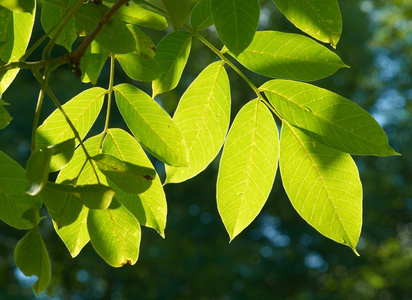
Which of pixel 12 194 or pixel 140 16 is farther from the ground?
pixel 140 16

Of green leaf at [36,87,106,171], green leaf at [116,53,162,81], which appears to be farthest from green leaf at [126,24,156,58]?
green leaf at [36,87,106,171]

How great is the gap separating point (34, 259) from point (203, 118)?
15.4 inches

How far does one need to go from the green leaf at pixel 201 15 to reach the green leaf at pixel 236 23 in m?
0.14

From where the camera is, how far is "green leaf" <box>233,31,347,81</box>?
0.89 meters

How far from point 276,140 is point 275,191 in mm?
9293

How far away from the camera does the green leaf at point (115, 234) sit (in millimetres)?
838

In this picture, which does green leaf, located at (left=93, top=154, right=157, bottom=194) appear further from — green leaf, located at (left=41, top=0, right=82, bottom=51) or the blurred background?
the blurred background

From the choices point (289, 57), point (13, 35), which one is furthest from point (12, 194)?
point (289, 57)

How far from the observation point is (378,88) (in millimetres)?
12578

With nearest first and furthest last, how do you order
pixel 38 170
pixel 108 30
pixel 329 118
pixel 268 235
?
pixel 38 170
pixel 108 30
pixel 329 118
pixel 268 235

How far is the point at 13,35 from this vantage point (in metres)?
0.88

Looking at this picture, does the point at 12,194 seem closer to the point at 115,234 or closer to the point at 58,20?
the point at 115,234

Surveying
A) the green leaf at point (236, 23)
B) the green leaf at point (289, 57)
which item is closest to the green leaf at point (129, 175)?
the green leaf at point (236, 23)

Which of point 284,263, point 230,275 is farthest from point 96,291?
point 284,263
